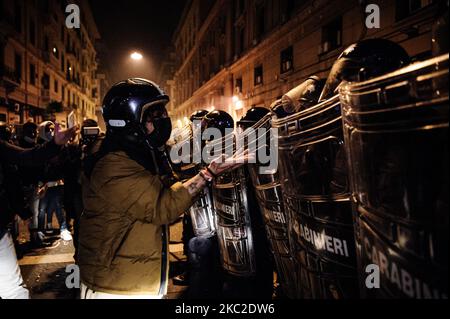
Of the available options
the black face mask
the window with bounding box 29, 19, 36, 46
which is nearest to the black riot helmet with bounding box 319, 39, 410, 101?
the black face mask

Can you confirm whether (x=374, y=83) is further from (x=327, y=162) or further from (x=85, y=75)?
(x=85, y=75)

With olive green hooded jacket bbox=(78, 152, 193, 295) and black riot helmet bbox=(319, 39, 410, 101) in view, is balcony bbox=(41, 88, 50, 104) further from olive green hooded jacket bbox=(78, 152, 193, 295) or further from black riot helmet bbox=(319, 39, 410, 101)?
black riot helmet bbox=(319, 39, 410, 101)

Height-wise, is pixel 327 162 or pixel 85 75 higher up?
pixel 85 75

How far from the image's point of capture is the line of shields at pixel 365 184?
2.91 ft

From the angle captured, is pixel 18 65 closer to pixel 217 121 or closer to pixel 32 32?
pixel 32 32

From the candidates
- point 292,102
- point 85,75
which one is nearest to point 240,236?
point 292,102

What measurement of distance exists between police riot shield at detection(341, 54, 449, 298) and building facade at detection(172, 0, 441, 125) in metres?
0.81

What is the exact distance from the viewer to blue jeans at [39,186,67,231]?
6504mm

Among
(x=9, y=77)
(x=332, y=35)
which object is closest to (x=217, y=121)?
(x=332, y=35)

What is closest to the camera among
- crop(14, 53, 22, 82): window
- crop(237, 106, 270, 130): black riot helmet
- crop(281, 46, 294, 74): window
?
crop(237, 106, 270, 130): black riot helmet

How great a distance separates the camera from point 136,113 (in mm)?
2119

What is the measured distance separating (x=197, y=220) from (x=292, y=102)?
1702mm

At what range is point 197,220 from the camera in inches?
150

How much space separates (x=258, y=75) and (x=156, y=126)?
768 inches
